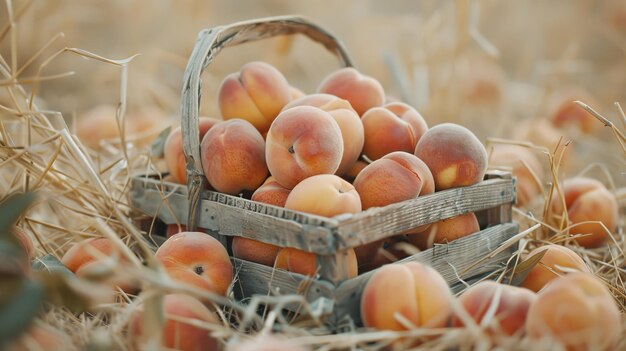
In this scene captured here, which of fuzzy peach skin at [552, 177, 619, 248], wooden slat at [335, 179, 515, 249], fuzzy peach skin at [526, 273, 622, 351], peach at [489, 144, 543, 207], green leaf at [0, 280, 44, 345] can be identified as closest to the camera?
green leaf at [0, 280, 44, 345]

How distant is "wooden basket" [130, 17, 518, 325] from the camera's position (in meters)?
0.99

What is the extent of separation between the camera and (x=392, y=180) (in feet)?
3.58

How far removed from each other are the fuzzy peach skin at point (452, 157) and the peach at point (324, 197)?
0.20 metres

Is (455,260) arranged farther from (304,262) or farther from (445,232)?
(304,262)

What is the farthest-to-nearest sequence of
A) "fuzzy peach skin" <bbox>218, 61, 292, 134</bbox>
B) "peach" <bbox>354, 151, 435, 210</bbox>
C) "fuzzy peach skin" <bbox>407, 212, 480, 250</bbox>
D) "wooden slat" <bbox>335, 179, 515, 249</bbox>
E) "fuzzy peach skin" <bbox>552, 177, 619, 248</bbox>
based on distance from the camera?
"fuzzy peach skin" <bbox>552, 177, 619, 248</bbox> → "fuzzy peach skin" <bbox>218, 61, 292, 134</bbox> → "fuzzy peach skin" <bbox>407, 212, 480, 250</bbox> → "peach" <bbox>354, 151, 435, 210</bbox> → "wooden slat" <bbox>335, 179, 515, 249</bbox>

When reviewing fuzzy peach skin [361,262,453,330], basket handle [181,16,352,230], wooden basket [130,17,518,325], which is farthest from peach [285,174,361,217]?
basket handle [181,16,352,230]

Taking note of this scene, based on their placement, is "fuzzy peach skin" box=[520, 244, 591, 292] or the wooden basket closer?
the wooden basket

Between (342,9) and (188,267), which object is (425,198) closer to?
(188,267)

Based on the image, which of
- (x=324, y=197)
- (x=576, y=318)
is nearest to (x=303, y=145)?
(x=324, y=197)

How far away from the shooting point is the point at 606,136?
266 cm

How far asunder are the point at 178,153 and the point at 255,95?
0.22m

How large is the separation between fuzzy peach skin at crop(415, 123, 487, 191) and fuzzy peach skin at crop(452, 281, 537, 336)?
0.86 feet

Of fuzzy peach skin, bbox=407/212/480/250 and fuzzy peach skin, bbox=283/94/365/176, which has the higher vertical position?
fuzzy peach skin, bbox=283/94/365/176

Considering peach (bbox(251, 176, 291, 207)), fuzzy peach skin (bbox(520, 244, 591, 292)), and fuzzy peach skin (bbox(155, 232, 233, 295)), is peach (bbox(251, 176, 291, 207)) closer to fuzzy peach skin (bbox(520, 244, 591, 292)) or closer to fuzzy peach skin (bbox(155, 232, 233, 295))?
fuzzy peach skin (bbox(155, 232, 233, 295))
